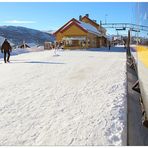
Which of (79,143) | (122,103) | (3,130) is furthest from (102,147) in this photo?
(122,103)

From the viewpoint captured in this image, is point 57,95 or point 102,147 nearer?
point 102,147

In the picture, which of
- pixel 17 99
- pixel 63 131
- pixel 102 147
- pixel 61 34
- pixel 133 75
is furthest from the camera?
pixel 61 34

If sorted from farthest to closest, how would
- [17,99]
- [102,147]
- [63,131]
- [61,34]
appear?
[61,34] → [17,99] → [63,131] → [102,147]

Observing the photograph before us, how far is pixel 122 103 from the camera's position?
8.62 m

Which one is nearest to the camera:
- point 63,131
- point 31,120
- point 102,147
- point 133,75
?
point 102,147

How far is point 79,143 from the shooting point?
18.4 ft

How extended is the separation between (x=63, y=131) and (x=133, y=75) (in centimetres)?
995

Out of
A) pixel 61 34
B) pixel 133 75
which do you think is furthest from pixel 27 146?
pixel 61 34

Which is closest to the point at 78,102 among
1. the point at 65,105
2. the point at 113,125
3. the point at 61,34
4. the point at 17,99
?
the point at 65,105

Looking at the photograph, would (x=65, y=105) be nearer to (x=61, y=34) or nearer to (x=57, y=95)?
(x=57, y=95)

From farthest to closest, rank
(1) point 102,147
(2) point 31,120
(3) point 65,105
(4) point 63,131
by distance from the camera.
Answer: (3) point 65,105
(2) point 31,120
(4) point 63,131
(1) point 102,147

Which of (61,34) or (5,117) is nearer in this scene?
(5,117)

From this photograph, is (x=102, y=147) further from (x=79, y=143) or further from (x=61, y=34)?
(x=61, y=34)

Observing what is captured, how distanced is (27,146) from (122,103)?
3.65 metres
